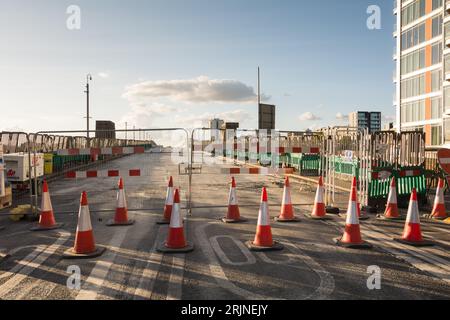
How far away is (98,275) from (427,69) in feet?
199

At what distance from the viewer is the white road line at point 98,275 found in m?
4.65

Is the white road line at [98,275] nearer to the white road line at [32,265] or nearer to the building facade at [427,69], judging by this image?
the white road line at [32,265]

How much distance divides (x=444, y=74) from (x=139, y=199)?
49956 mm

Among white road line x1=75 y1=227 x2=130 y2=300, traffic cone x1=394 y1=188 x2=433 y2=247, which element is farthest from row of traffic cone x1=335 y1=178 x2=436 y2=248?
white road line x1=75 y1=227 x2=130 y2=300

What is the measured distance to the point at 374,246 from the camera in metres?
6.85

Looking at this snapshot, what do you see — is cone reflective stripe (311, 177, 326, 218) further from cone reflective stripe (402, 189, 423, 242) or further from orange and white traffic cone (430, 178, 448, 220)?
orange and white traffic cone (430, 178, 448, 220)

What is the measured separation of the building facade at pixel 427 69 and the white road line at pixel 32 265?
1891 inches

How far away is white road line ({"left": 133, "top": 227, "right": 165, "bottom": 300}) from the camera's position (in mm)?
4609

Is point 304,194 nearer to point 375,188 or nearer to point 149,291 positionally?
point 375,188

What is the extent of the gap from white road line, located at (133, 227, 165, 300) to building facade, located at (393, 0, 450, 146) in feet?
157

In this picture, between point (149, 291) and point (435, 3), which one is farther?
point (435, 3)

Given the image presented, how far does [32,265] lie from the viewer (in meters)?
5.82

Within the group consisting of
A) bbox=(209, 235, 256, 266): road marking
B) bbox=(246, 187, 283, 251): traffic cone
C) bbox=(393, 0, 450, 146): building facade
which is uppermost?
bbox=(393, 0, 450, 146): building facade
